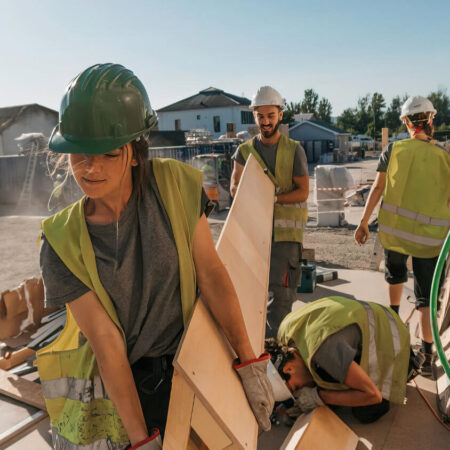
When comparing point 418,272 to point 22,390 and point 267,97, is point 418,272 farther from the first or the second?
point 22,390

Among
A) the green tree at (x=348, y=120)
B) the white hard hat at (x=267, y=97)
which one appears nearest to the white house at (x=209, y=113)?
the green tree at (x=348, y=120)

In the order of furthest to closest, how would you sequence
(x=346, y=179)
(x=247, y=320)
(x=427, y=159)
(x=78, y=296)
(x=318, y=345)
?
(x=346, y=179)
(x=427, y=159)
(x=318, y=345)
(x=247, y=320)
(x=78, y=296)

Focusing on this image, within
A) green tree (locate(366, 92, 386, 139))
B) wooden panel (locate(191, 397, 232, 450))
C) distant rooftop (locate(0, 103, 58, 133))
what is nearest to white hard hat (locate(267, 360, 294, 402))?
wooden panel (locate(191, 397, 232, 450))

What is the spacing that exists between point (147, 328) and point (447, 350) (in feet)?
8.12

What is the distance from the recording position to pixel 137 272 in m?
1.42

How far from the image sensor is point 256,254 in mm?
2555

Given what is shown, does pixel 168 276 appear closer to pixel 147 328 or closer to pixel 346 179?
pixel 147 328

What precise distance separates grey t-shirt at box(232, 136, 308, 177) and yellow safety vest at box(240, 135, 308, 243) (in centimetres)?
4

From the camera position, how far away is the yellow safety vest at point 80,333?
4.47ft

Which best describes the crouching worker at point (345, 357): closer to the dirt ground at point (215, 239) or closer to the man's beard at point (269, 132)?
the man's beard at point (269, 132)

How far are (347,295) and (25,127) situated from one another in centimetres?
3104

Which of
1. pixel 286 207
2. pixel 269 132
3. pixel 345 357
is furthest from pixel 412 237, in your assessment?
pixel 269 132

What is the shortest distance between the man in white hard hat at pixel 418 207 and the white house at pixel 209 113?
1551 inches

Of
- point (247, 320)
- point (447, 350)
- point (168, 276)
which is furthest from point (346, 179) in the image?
point (168, 276)
